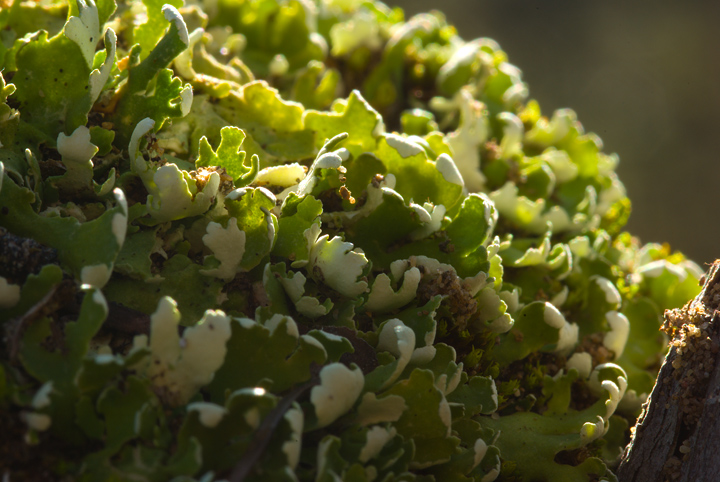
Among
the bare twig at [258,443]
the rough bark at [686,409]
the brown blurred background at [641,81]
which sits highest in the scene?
the brown blurred background at [641,81]

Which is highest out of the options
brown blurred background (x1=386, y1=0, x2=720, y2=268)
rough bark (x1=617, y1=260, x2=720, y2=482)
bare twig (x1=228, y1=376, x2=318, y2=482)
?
brown blurred background (x1=386, y1=0, x2=720, y2=268)

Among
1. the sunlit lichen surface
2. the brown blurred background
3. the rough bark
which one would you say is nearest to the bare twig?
the sunlit lichen surface

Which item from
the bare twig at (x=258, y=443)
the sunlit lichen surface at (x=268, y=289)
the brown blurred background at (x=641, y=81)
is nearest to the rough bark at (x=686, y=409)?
the sunlit lichen surface at (x=268, y=289)

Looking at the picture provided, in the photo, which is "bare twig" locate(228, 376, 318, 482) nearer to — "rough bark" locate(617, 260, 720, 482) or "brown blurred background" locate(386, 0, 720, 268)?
"rough bark" locate(617, 260, 720, 482)

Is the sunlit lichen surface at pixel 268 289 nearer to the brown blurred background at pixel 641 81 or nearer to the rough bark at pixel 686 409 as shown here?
the rough bark at pixel 686 409

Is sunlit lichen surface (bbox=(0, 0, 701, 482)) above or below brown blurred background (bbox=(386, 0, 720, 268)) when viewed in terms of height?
below

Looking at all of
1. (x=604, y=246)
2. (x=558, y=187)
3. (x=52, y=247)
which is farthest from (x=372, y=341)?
(x=558, y=187)

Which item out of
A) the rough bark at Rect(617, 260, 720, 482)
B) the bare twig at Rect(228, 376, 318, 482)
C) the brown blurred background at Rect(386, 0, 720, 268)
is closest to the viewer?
the bare twig at Rect(228, 376, 318, 482)
